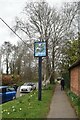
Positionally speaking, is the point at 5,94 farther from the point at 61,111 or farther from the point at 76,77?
the point at 61,111

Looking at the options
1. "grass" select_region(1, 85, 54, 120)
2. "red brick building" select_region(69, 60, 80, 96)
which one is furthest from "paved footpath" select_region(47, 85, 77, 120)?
"red brick building" select_region(69, 60, 80, 96)

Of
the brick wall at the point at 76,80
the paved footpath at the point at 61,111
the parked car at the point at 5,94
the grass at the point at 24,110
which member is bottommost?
the paved footpath at the point at 61,111

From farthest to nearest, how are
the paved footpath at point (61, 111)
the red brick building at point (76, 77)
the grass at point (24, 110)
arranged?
1. the red brick building at point (76, 77)
2. the paved footpath at point (61, 111)
3. the grass at point (24, 110)

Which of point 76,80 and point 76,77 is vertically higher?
point 76,77

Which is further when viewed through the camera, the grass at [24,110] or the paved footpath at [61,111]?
the paved footpath at [61,111]

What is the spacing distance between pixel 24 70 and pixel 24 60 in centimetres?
426

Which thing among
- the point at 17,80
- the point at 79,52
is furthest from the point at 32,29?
the point at 17,80

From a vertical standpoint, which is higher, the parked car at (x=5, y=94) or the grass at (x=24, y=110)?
the parked car at (x=5, y=94)

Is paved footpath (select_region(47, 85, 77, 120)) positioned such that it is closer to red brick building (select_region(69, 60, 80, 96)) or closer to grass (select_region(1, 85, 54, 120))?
grass (select_region(1, 85, 54, 120))

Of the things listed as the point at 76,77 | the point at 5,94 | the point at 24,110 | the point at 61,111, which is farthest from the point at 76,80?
the point at 24,110

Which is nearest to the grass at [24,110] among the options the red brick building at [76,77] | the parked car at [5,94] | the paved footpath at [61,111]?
the paved footpath at [61,111]

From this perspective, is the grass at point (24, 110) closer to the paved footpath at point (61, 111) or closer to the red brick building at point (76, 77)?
the paved footpath at point (61, 111)

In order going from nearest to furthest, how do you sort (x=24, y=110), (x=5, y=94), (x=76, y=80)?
(x=24, y=110)
(x=5, y=94)
(x=76, y=80)

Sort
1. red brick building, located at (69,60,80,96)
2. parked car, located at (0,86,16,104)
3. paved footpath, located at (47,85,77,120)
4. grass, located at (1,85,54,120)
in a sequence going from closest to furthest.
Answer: grass, located at (1,85,54,120), paved footpath, located at (47,85,77,120), parked car, located at (0,86,16,104), red brick building, located at (69,60,80,96)
